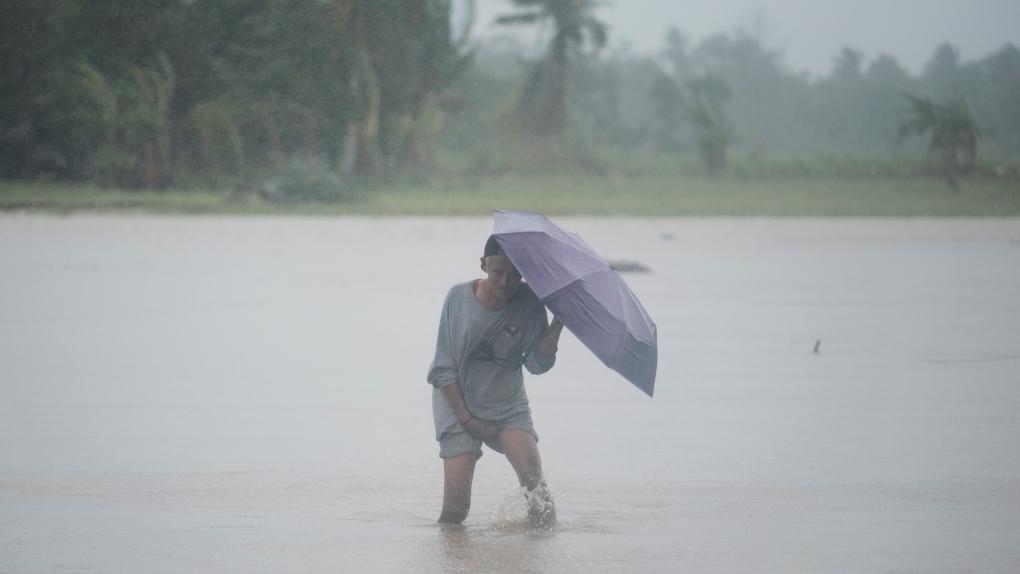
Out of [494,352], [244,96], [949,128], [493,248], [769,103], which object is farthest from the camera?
[769,103]

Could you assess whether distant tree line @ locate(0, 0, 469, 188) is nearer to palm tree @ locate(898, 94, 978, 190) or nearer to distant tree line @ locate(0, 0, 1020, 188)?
distant tree line @ locate(0, 0, 1020, 188)

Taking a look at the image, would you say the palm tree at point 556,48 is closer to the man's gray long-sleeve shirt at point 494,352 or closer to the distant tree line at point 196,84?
the distant tree line at point 196,84

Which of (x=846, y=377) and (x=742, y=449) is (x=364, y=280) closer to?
(x=846, y=377)

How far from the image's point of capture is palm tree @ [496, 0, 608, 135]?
44.0 metres

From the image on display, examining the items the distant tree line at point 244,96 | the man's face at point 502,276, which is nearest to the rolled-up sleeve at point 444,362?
the man's face at point 502,276

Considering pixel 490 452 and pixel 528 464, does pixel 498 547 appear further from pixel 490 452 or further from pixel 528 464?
pixel 490 452

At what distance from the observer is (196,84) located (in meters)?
37.7

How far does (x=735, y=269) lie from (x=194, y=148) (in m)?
23.5

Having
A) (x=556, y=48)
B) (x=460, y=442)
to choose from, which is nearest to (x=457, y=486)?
(x=460, y=442)

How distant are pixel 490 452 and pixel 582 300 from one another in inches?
92.0

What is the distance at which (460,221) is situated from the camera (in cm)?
2589

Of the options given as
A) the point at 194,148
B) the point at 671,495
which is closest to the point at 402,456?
the point at 671,495

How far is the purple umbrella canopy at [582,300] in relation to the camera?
4906mm

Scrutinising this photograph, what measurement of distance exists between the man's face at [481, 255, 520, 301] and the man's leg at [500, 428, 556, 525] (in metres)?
0.52
